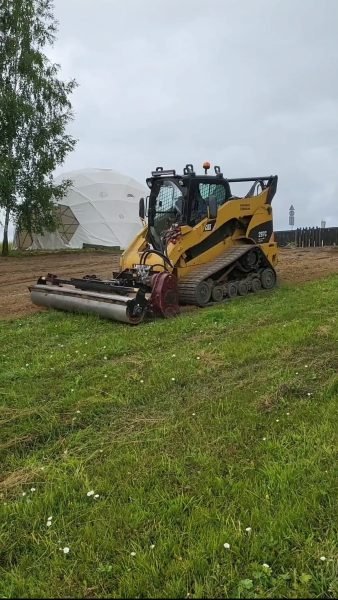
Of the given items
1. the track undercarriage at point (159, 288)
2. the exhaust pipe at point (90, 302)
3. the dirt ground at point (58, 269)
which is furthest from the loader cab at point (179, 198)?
the dirt ground at point (58, 269)

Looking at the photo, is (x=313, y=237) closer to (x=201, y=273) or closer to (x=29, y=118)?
(x=29, y=118)

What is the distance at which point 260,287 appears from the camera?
11406 mm

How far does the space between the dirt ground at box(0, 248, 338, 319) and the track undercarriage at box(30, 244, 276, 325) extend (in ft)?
2.70

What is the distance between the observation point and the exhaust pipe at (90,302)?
820 cm

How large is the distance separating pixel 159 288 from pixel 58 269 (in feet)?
36.2

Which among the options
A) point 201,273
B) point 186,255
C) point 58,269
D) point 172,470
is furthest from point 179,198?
point 58,269

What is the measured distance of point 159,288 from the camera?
8.73m

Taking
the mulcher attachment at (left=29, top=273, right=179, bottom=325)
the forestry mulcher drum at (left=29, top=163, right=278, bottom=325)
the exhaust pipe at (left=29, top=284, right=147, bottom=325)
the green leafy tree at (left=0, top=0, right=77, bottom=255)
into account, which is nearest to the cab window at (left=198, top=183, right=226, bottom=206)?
the forestry mulcher drum at (left=29, top=163, right=278, bottom=325)

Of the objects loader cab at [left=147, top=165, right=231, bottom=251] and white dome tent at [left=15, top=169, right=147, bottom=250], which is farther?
white dome tent at [left=15, top=169, right=147, bottom=250]

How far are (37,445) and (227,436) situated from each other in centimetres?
140

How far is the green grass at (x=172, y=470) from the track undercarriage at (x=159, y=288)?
191 cm

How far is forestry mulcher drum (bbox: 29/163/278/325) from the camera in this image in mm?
8867

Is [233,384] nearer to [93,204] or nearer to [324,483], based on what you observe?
[324,483]

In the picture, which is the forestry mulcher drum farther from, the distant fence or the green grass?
the distant fence
